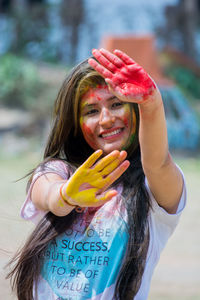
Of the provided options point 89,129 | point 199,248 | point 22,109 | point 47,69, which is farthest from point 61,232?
point 47,69

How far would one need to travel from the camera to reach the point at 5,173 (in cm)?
750

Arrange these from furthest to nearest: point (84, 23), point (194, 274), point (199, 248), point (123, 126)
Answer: point (84, 23), point (199, 248), point (194, 274), point (123, 126)

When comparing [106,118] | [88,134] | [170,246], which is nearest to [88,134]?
[88,134]

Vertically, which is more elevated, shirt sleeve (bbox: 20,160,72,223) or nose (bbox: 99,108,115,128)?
nose (bbox: 99,108,115,128)

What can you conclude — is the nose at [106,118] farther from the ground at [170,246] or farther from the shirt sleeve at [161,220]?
the ground at [170,246]

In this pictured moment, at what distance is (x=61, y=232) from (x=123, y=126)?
36cm

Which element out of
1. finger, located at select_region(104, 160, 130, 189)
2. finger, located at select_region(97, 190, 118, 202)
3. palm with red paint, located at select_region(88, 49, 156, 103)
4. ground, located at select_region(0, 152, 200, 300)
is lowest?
ground, located at select_region(0, 152, 200, 300)

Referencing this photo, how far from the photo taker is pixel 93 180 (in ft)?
3.98

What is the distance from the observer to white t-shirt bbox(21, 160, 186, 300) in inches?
50.4

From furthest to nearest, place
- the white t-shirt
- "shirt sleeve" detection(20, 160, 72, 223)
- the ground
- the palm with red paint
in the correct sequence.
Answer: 1. the ground
2. "shirt sleeve" detection(20, 160, 72, 223)
3. the white t-shirt
4. the palm with red paint

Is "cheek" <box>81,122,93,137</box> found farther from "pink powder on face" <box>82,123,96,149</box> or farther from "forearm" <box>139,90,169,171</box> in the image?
"forearm" <box>139,90,169,171</box>

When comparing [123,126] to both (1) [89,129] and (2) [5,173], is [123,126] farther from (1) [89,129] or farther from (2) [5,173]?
(2) [5,173]

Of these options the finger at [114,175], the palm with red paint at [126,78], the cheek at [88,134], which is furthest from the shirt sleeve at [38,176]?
the palm with red paint at [126,78]

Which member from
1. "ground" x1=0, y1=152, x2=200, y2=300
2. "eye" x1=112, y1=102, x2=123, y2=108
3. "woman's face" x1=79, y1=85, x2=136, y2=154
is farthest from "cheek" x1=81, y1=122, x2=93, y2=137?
"ground" x1=0, y1=152, x2=200, y2=300
